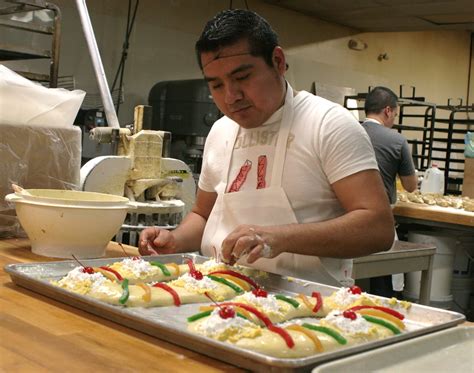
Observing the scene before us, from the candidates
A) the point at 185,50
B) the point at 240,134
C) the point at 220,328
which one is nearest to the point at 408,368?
the point at 220,328

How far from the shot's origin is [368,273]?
311cm

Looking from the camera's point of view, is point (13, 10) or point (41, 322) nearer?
point (41, 322)

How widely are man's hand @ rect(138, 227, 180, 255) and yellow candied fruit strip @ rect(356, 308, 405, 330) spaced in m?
0.82

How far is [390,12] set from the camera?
21.7 feet

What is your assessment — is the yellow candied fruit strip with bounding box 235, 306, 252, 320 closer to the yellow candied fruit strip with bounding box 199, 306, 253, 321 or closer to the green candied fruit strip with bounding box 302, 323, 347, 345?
the yellow candied fruit strip with bounding box 199, 306, 253, 321

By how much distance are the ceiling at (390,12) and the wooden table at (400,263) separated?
11.3 feet

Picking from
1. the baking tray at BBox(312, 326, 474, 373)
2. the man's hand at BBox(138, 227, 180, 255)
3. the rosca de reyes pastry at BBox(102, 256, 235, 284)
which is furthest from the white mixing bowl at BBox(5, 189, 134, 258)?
the baking tray at BBox(312, 326, 474, 373)

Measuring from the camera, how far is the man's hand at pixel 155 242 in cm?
186

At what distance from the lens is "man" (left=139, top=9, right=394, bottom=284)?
165cm

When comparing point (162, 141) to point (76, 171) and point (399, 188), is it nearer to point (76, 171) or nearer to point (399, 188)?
point (76, 171)

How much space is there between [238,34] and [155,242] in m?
0.66

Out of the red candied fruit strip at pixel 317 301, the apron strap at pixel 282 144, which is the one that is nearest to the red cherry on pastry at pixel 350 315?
the red candied fruit strip at pixel 317 301

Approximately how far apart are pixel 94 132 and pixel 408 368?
68.7 inches

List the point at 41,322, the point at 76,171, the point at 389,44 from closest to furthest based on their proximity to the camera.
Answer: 1. the point at 41,322
2. the point at 76,171
3. the point at 389,44
